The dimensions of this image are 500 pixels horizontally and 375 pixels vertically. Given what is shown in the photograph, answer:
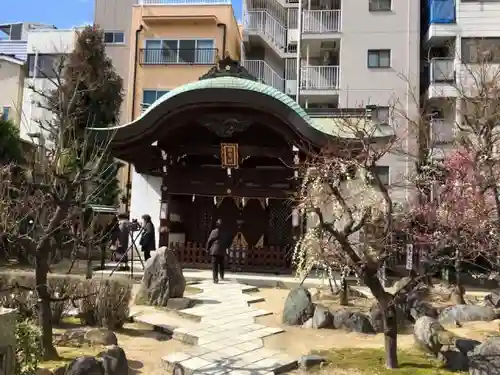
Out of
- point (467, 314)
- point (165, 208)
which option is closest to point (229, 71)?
point (165, 208)

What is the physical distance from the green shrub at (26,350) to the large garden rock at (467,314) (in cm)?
785

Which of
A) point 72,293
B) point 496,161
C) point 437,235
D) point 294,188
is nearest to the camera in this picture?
point 72,293

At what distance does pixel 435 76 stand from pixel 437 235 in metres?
16.1

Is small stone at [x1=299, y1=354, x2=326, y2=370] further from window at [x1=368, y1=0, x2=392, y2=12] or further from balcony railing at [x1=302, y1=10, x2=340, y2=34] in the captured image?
window at [x1=368, y1=0, x2=392, y2=12]

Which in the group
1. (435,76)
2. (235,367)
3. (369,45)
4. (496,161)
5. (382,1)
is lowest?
(235,367)

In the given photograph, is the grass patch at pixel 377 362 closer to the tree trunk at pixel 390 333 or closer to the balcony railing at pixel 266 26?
the tree trunk at pixel 390 333

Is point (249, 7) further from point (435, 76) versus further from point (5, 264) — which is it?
point (5, 264)

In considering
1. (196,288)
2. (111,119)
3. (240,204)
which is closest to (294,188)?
(240,204)

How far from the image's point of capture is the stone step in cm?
677

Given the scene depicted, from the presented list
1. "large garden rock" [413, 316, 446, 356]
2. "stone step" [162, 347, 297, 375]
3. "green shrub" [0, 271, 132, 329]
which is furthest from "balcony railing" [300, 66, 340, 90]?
"stone step" [162, 347, 297, 375]

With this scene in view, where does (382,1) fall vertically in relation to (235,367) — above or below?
above

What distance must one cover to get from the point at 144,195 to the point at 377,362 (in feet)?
43.8

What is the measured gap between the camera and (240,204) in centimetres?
1873

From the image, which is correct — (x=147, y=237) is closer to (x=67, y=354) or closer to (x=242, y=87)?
(x=242, y=87)
